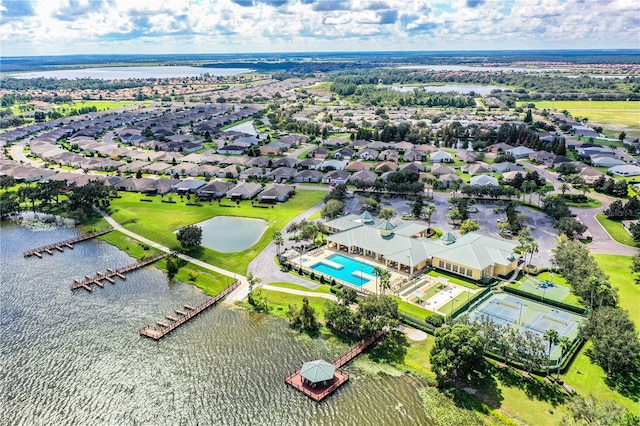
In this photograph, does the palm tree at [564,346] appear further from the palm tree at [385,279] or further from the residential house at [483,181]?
the residential house at [483,181]

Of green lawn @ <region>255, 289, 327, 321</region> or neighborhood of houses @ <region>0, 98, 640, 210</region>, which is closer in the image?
green lawn @ <region>255, 289, 327, 321</region>

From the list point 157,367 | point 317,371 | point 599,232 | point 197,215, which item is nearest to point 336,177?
point 197,215

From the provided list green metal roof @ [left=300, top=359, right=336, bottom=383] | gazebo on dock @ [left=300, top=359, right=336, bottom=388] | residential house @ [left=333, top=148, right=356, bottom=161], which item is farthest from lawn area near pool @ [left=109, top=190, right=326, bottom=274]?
residential house @ [left=333, top=148, right=356, bottom=161]

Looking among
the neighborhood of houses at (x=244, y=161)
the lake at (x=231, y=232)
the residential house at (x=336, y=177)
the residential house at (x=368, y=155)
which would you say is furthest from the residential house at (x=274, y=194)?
the residential house at (x=368, y=155)

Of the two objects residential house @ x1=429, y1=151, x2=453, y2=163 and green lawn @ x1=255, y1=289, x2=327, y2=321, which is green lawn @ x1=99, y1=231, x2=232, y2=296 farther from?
residential house @ x1=429, y1=151, x2=453, y2=163

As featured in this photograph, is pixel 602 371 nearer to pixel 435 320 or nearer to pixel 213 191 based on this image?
pixel 435 320
